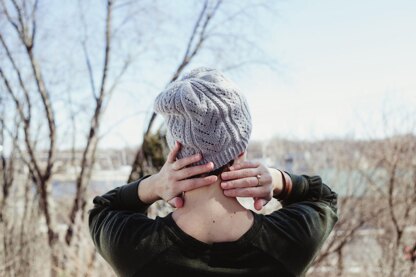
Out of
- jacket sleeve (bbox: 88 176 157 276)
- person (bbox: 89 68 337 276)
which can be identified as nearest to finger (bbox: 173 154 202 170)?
person (bbox: 89 68 337 276)

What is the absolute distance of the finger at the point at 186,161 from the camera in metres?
0.78

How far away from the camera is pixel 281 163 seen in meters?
11.0

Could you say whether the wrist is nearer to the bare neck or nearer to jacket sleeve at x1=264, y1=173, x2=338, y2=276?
jacket sleeve at x1=264, y1=173, x2=338, y2=276

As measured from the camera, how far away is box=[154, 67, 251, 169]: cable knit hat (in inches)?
30.5

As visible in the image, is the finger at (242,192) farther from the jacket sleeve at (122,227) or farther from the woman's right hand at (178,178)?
the jacket sleeve at (122,227)

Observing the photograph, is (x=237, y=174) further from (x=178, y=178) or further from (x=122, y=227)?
(x=122, y=227)

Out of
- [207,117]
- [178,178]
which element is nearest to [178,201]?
[178,178]

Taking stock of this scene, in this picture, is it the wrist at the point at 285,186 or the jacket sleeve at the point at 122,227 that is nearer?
the jacket sleeve at the point at 122,227

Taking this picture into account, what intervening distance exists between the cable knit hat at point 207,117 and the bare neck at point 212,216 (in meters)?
0.06

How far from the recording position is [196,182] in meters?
0.77

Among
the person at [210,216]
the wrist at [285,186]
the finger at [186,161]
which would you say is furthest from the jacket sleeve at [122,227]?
the wrist at [285,186]

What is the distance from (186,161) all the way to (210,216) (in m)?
0.10

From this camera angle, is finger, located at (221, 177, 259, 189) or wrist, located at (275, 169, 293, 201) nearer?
finger, located at (221, 177, 259, 189)

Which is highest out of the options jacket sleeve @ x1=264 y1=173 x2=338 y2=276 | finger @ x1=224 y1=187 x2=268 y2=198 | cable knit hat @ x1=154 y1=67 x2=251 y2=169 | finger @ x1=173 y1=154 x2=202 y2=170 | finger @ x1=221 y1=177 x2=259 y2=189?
cable knit hat @ x1=154 y1=67 x2=251 y2=169
